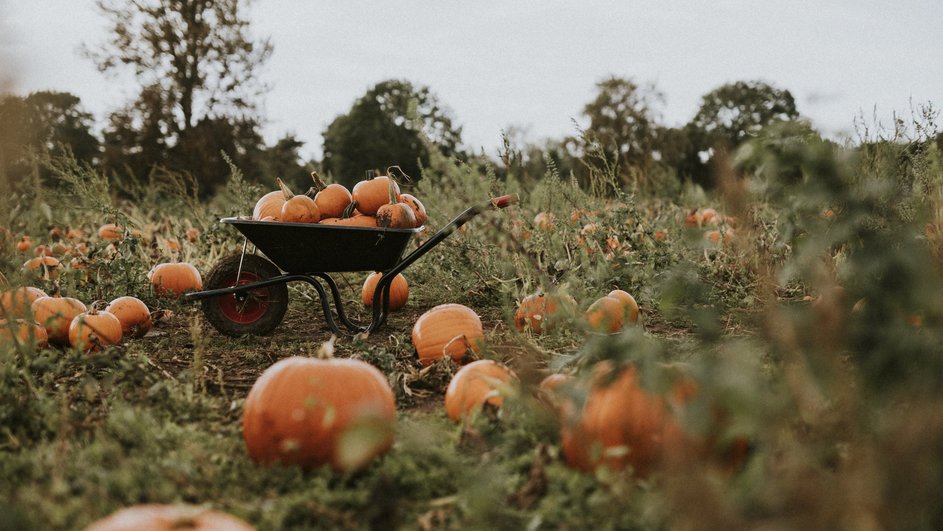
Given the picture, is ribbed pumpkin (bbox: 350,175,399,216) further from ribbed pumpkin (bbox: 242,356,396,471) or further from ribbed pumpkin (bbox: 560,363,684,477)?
ribbed pumpkin (bbox: 560,363,684,477)

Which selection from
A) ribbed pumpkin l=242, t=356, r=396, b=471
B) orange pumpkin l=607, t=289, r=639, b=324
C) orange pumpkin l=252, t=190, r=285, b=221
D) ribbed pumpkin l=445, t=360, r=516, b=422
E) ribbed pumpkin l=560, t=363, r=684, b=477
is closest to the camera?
ribbed pumpkin l=560, t=363, r=684, b=477

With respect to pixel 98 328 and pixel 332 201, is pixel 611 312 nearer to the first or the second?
Answer: pixel 332 201

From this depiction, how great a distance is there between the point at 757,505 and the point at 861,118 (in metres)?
4.46

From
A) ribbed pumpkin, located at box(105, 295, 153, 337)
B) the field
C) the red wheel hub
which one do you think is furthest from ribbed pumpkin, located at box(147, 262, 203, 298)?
the field

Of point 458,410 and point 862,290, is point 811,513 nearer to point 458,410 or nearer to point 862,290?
point 862,290

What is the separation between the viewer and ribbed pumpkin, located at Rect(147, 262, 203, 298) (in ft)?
15.8

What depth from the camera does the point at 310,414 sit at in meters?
1.82

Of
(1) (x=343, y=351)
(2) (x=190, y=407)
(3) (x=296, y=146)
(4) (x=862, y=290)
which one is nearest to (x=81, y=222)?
(1) (x=343, y=351)

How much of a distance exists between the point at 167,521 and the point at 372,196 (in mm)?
2778

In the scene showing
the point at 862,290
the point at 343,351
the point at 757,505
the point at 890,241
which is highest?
the point at 890,241

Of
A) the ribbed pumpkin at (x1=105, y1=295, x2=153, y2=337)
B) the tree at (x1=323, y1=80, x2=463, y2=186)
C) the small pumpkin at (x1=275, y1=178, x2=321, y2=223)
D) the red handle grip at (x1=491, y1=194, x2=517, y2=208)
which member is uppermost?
the tree at (x1=323, y1=80, x2=463, y2=186)

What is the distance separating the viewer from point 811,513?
961 mm

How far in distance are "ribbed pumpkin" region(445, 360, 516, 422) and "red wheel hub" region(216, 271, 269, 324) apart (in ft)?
6.86

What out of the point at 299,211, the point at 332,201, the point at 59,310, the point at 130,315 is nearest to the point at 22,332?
the point at 59,310
